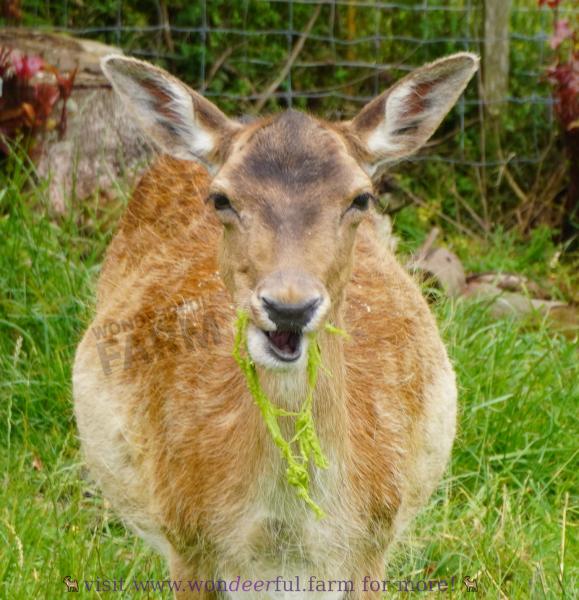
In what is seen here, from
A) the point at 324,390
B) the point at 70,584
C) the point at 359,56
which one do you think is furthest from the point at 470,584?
the point at 359,56

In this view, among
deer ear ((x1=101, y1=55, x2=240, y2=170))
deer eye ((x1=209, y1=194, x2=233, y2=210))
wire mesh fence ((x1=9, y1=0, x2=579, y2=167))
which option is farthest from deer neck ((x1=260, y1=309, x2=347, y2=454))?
wire mesh fence ((x1=9, y1=0, x2=579, y2=167))

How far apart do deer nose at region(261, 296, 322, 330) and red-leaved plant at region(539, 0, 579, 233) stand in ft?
17.0

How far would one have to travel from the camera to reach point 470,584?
16.3 ft

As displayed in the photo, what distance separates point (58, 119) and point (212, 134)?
3.31 metres

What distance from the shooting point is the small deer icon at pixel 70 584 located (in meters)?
4.57

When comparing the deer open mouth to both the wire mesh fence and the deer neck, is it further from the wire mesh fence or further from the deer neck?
the wire mesh fence

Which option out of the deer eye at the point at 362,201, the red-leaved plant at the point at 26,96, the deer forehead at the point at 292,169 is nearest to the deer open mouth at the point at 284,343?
the deer forehead at the point at 292,169

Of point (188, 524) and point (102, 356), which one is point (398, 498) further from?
point (102, 356)

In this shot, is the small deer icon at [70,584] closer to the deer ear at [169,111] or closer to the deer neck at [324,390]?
the deer neck at [324,390]

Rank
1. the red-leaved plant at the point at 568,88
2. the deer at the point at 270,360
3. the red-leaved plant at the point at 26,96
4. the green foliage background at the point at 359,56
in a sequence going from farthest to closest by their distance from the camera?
the green foliage background at the point at 359,56 → the red-leaved plant at the point at 568,88 → the red-leaved plant at the point at 26,96 → the deer at the point at 270,360

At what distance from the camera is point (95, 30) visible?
358 inches

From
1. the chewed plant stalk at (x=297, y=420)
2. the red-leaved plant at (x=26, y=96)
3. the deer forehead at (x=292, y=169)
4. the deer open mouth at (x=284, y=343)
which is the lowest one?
the red-leaved plant at (x=26, y=96)

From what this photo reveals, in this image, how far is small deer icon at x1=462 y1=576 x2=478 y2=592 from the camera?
492 cm

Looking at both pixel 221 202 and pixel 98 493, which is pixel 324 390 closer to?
pixel 221 202
